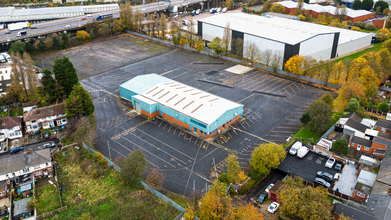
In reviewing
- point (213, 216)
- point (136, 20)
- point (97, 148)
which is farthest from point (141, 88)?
point (136, 20)

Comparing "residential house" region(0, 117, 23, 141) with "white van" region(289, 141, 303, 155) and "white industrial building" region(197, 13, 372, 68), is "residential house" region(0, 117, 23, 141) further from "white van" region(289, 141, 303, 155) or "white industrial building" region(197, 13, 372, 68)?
"white industrial building" region(197, 13, 372, 68)

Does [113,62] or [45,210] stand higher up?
[113,62]

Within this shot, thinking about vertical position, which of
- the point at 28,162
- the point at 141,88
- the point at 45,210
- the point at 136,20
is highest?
the point at 136,20

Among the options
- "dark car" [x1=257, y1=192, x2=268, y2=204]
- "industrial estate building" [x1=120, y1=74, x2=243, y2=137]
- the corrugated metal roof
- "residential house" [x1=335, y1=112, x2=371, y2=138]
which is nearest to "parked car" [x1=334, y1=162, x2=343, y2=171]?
"residential house" [x1=335, y1=112, x2=371, y2=138]

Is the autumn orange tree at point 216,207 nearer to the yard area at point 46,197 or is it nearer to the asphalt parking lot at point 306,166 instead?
the asphalt parking lot at point 306,166

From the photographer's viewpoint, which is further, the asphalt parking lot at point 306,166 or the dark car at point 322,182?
the asphalt parking lot at point 306,166

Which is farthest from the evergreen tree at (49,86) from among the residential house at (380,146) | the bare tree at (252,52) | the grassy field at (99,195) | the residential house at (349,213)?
the residential house at (380,146)

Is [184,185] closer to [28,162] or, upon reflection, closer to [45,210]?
[45,210]
